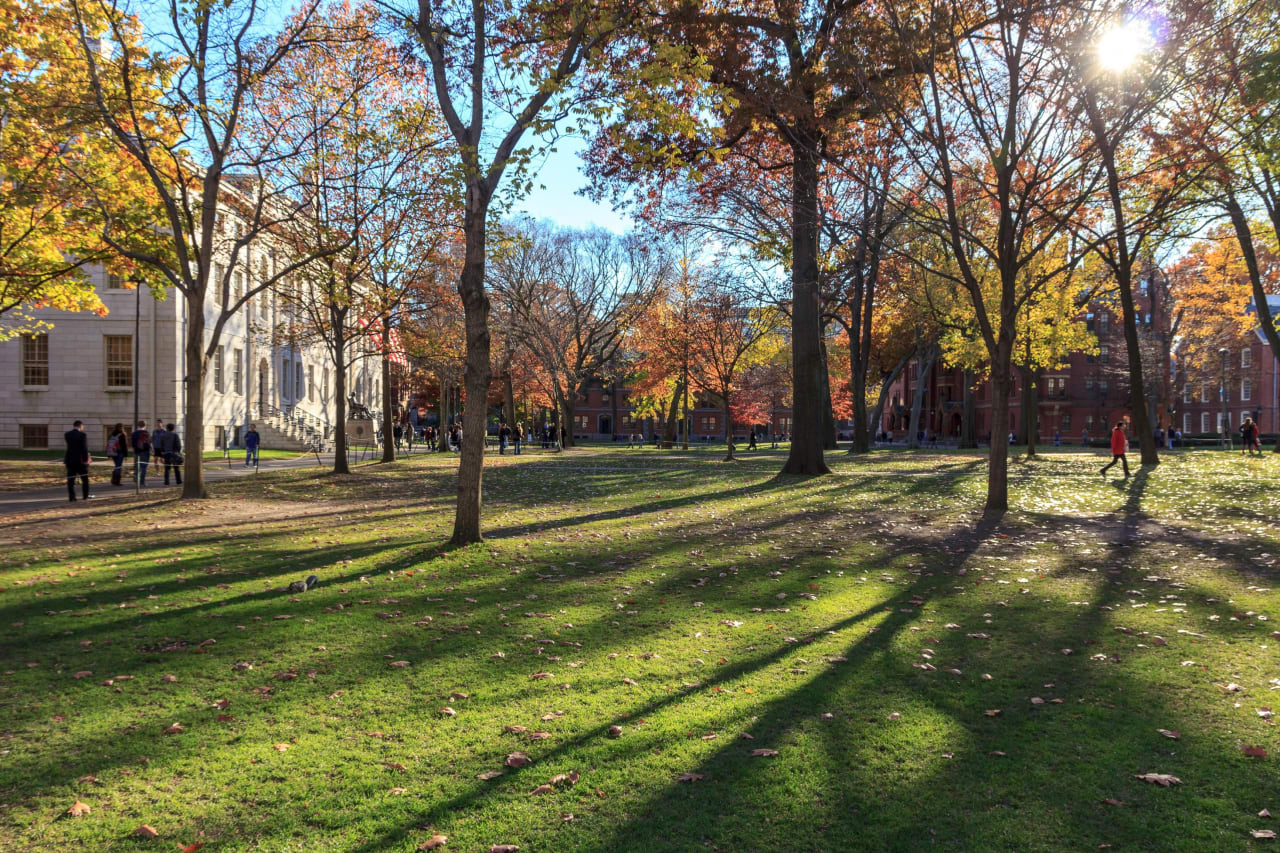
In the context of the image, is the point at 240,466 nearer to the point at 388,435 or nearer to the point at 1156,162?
the point at 388,435

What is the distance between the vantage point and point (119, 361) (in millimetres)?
36000

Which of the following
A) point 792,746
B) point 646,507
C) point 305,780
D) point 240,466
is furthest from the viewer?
point 240,466

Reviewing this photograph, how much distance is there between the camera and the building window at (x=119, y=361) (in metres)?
35.9

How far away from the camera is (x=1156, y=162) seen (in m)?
17.4

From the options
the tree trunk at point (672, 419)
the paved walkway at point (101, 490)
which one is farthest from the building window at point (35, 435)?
the tree trunk at point (672, 419)

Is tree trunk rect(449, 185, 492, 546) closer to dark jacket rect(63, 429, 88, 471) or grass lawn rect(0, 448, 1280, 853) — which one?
grass lawn rect(0, 448, 1280, 853)

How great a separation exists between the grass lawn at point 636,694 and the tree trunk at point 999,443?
3.80 metres

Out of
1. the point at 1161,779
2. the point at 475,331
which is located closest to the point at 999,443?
the point at 475,331

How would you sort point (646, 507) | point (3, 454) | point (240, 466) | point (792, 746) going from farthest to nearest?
point (3, 454), point (240, 466), point (646, 507), point (792, 746)

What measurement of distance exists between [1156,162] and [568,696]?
18.6 meters

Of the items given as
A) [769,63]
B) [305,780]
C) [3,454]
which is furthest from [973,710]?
[3,454]

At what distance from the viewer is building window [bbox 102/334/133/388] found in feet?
118

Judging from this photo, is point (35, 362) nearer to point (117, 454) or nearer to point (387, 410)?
point (387, 410)

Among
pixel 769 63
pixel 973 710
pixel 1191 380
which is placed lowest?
pixel 973 710
